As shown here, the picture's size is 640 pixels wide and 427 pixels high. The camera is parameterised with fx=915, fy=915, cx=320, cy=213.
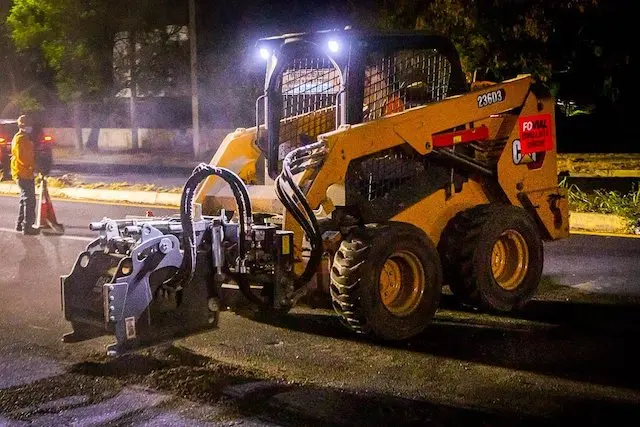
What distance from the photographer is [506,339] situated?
24.7 feet

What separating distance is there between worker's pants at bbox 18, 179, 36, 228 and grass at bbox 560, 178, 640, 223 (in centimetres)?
817

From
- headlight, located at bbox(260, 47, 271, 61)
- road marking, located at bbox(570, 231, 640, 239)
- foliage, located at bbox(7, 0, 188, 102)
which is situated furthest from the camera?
foliage, located at bbox(7, 0, 188, 102)

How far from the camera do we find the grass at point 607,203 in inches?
509

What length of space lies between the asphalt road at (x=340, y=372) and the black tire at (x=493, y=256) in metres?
0.19

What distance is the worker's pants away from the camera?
543 inches

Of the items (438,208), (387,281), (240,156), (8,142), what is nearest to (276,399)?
(387,281)

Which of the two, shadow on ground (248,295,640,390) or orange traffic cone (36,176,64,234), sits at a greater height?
orange traffic cone (36,176,64,234)

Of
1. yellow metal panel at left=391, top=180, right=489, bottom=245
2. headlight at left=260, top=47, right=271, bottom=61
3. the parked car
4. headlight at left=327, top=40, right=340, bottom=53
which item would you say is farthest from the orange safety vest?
the parked car

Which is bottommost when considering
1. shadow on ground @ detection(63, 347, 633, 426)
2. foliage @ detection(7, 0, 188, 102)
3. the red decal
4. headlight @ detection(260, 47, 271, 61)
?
shadow on ground @ detection(63, 347, 633, 426)

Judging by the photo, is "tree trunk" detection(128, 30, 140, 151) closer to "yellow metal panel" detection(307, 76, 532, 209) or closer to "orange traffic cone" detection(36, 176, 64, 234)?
"orange traffic cone" detection(36, 176, 64, 234)

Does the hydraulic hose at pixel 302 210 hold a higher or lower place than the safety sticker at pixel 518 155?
lower

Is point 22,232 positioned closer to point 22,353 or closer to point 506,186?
point 22,353

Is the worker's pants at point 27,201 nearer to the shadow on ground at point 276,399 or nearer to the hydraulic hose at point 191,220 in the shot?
the shadow on ground at point 276,399

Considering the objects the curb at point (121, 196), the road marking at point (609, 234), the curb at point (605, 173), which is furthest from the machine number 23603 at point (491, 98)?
the curb at point (605, 173)
